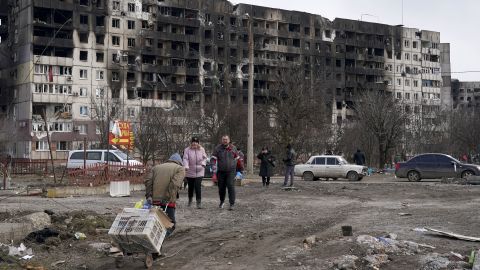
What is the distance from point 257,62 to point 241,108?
37.3 m

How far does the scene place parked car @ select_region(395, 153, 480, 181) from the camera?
33.1m

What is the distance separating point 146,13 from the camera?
92062mm

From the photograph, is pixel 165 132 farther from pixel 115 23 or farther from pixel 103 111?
pixel 115 23

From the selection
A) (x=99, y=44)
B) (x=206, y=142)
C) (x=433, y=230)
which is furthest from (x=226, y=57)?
(x=433, y=230)

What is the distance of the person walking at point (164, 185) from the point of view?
995 cm

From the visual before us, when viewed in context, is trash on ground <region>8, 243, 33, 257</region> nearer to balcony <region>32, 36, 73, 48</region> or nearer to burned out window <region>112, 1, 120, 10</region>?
balcony <region>32, 36, 73, 48</region>

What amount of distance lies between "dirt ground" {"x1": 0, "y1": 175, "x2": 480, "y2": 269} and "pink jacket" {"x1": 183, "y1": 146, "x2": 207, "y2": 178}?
0.98 meters

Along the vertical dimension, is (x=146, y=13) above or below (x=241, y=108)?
above

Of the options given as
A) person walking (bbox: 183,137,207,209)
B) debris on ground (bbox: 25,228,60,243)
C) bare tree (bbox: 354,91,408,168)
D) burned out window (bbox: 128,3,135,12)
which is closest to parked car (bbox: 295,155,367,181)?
bare tree (bbox: 354,91,408,168)

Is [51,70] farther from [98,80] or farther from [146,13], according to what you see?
[146,13]

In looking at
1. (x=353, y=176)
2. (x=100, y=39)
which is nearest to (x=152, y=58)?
(x=100, y=39)

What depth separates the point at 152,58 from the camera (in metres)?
93.2

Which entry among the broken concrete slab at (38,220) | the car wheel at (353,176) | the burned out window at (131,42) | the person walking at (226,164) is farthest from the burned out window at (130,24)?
the broken concrete slab at (38,220)

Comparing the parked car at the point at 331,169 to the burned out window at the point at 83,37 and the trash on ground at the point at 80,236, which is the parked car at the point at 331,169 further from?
the burned out window at the point at 83,37
